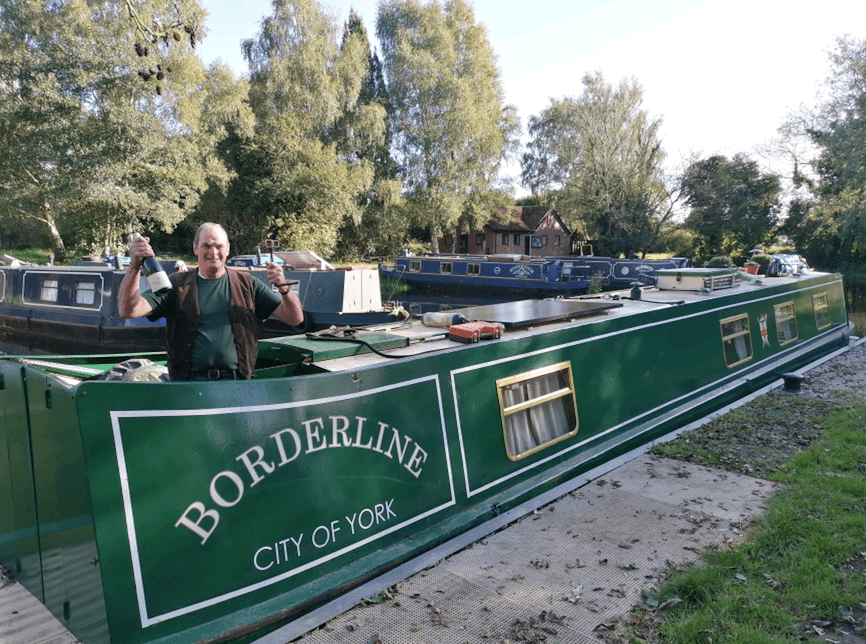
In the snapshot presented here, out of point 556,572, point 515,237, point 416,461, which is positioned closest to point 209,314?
point 416,461

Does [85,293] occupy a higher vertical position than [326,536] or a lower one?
higher

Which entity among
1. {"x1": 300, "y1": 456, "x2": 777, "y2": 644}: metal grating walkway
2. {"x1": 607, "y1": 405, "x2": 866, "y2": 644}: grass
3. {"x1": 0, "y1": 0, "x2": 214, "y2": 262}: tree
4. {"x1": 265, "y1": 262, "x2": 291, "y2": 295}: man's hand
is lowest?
{"x1": 607, "y1": 405, "x2": 866, "y2": 644}: grass

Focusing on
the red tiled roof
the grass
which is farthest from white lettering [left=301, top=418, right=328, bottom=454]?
the red tiled roof

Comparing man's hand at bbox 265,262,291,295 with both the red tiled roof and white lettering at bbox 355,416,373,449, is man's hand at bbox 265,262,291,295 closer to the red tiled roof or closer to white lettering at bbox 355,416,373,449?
white lettering at bbox 355,416,373,449

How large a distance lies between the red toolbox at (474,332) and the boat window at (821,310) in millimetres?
7990

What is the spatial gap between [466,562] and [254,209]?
27231 mm

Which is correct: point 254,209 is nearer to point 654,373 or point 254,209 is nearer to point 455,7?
point 455,7

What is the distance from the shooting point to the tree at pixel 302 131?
27578 mm

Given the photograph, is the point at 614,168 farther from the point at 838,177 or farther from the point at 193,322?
the point at 193,322

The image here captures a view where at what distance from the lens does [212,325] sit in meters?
2.90

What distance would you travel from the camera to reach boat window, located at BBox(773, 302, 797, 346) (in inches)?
339

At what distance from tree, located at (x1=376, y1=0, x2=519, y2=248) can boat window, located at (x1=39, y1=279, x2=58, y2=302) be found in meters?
21.6

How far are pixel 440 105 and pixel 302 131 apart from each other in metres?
7.38

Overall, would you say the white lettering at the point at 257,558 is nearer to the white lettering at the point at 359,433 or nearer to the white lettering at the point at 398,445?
the white lettering at the point at 359,433
